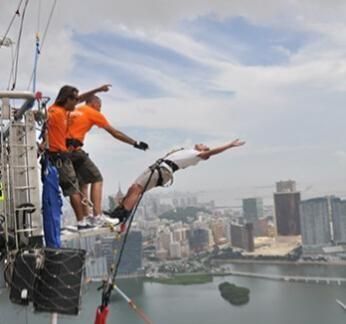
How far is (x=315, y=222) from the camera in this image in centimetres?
3123

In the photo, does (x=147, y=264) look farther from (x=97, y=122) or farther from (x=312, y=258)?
(x=97, y=122)

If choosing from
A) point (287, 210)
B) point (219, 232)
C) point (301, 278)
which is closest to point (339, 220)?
point (287, 210)

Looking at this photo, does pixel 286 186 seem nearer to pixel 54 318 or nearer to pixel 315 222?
pixel 315 222

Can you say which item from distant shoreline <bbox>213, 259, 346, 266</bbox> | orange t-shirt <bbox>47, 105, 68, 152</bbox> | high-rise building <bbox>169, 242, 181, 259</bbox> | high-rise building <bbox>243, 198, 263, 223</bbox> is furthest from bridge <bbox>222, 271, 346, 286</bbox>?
orange t-shirt <bbox>47, 105, 68, 152</bbox>

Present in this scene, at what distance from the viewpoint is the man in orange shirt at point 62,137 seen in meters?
2.32

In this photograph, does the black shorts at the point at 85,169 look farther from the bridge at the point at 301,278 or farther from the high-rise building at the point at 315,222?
the high-rise building at the point at 315,222

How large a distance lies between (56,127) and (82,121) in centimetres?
18

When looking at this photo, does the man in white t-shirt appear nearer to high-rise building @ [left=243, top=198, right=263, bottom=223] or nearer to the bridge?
the bridge

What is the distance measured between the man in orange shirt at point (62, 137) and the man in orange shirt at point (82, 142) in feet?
0.20

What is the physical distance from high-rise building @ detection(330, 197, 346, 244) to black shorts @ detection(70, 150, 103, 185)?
3000 centimetres

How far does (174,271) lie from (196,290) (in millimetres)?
1873

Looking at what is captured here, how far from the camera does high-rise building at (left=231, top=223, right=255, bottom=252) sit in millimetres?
32844

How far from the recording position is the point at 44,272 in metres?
1.79

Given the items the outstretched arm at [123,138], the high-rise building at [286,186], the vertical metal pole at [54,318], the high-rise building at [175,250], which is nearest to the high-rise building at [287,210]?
the high-rise building at [286,186]
